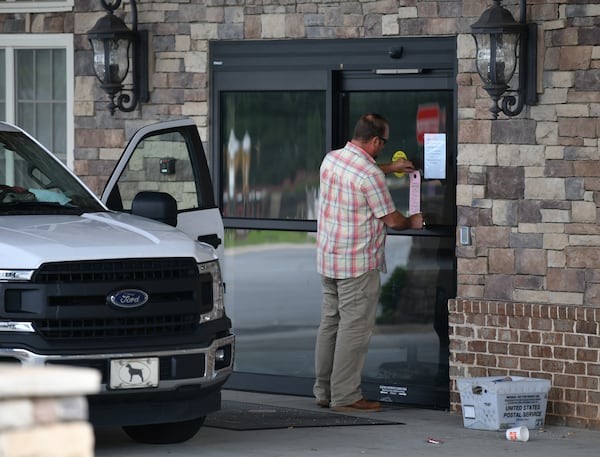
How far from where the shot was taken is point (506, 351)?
990 cm

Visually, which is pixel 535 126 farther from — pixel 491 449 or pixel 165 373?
pixel 165 373

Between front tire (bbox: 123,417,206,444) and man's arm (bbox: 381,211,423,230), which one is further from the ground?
man's arm (bbox: 381,211,423,230)

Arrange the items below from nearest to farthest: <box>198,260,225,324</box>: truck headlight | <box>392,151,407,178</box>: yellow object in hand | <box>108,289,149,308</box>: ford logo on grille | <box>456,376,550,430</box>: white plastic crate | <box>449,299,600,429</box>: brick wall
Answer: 1. <box>108,289,149,308</box>: ford logo on grille
2. <box>198,260,225,324</box>: truck headlight
3. <box>456,376,550,430</box>: white plastic crate
4. <box>449,299,600,429</box>: brick wall
5. <box>392,151,407,178</box>: yellow object in hand

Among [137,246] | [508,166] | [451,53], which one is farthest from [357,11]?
[137,246]

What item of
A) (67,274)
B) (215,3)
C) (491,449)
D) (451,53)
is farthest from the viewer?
(215,3)

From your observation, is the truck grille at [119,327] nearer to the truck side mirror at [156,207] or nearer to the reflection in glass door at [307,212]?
the truck side mirror at [156,207]

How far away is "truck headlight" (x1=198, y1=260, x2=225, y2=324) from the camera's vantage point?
8.22m

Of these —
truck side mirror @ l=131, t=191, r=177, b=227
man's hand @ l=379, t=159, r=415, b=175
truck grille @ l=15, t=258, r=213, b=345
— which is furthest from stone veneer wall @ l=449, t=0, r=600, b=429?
truck grille @ l=15, t=258, r=213, b=345

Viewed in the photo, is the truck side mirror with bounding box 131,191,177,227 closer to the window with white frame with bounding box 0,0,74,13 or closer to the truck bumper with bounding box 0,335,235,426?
the truck bumper with bounding box 0,335,235,426

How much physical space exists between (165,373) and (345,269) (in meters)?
2.37

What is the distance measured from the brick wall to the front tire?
2.28m

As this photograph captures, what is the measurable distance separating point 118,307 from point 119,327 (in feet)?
0.35

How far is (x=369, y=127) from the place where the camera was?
32.8 ft

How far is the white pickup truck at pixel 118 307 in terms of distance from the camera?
299 inches
